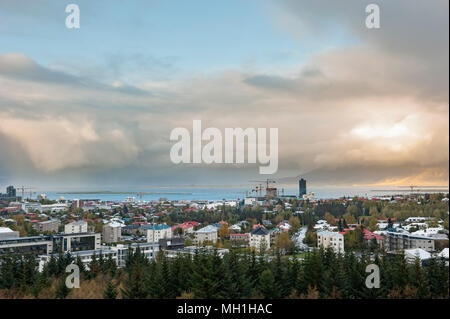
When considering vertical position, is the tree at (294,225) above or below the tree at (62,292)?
below

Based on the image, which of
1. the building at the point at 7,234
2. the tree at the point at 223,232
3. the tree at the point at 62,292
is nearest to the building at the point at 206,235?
the tree at the point at 223,232

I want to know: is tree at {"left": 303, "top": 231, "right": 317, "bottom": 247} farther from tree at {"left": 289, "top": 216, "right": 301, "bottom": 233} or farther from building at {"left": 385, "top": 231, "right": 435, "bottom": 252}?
tree at {"left": 289, "top": 216, "right": 301, "bottom": 233}

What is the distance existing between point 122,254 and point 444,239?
37.5 feet

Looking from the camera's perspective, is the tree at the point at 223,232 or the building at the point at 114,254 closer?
the building at the point at 114,254

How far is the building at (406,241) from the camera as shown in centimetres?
1309

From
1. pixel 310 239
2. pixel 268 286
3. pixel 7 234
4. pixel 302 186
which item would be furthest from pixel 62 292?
pixel 302 186

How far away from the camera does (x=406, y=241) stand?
13594 mm

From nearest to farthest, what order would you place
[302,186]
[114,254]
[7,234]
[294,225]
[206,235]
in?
1. [114,254]
2. [7,234]
3. [206,235]
4. [294,225]
5. [302,186]

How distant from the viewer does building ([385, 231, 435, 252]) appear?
1309 cm

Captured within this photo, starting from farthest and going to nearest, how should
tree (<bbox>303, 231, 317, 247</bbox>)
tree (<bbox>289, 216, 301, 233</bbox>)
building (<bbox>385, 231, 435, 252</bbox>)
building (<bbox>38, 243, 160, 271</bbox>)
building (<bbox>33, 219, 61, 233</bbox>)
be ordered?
1. building (<bbox>33, 219, 61, 233</bbox>)
2. tree (<bbox>289, 216, 301, 233</bbox>)
3. tree (<bbox>303, 231, 317, 247</bbox>)
4. building (<bbox>385, 231, 435, 252</bbox>)
5. building (<bbox>38, 243, 160, 271</bbox>)

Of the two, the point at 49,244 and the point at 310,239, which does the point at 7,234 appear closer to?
the point at 49,244

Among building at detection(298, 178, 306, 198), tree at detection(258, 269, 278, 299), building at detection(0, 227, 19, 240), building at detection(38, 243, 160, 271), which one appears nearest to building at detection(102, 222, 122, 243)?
building at detection(0, 227, 19, 240)

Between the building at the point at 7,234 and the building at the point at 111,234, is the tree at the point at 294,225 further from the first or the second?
the building at the point at 7,234
